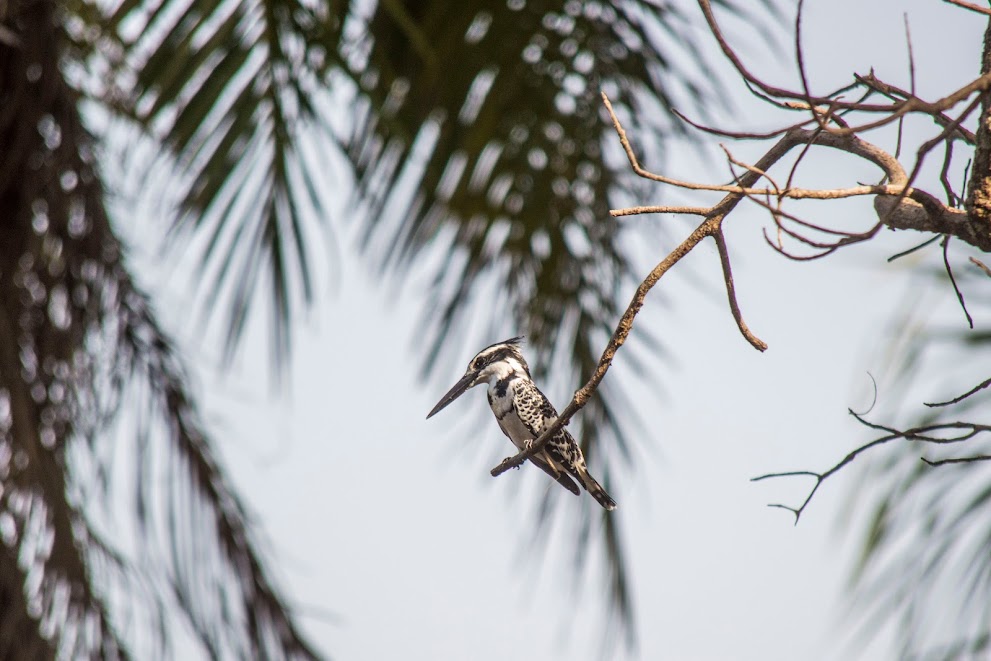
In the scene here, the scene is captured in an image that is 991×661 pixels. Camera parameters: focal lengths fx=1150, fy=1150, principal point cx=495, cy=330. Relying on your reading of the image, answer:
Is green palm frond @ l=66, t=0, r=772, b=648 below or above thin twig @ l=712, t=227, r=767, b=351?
above

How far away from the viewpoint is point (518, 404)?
12.0ft

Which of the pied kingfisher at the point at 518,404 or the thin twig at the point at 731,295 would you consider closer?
the thin twig at the point at 731,295

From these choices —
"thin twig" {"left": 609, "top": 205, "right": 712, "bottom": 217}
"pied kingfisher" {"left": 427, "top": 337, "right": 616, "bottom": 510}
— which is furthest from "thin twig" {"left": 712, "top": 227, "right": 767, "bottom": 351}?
"pied kingfisher" {"left": 427, "top": 337, "right": 616, "bottom": 510}

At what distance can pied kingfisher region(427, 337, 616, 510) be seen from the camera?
3.49m

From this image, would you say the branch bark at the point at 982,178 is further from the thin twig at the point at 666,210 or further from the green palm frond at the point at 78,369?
the green palm frond at the point at 78,369

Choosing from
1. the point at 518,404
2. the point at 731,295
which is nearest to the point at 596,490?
the point at 518,404

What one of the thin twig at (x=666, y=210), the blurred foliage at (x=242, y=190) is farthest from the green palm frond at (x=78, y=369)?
the thin twig at (x=666, y=210)

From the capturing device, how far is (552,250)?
3.81 m

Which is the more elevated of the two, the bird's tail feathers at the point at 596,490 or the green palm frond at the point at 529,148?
the green palm frond at the point at 529,148

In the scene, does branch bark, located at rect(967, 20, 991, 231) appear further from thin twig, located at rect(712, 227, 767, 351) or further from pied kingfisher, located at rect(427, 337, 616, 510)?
pied kingfisher, located at rect(427, 337, 616, 510)

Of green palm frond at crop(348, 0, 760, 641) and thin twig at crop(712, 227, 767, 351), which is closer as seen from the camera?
thin twig at crop(712, 227, 767, 351)

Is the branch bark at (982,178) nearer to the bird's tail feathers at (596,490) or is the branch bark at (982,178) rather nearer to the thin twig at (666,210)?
the thin twig at (666,210)

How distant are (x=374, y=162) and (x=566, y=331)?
86 centimetres

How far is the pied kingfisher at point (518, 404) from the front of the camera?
11.4 feet
